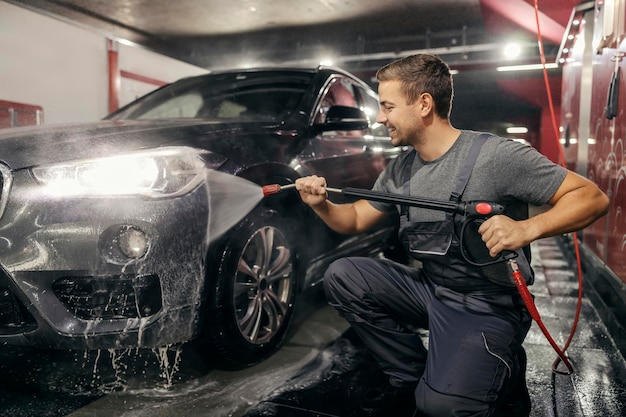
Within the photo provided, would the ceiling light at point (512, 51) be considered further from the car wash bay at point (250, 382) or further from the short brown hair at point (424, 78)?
the short brown hair at point (424, 78)

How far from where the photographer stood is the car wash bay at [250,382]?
1979mm

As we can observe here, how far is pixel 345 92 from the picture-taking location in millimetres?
3686

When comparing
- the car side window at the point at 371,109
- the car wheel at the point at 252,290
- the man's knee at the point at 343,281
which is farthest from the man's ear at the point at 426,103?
the car side window at the point at 371,109

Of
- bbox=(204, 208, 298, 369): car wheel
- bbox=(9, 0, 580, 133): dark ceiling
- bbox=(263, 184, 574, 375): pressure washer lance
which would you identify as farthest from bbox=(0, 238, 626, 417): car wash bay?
bbox=(9, 0, 580, 133): dark ceiling

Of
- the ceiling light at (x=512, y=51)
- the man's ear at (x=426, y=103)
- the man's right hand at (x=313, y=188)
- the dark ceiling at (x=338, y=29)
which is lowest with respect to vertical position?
the man's right hand at (x=313, y=188)

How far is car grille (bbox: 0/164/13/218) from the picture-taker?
5.82ft

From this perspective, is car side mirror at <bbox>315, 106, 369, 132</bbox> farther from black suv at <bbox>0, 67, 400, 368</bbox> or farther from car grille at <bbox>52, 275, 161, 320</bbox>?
car grille at <bbox>52, 275, 161, 320</bbox>

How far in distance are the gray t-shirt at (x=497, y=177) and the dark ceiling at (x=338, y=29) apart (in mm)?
6504

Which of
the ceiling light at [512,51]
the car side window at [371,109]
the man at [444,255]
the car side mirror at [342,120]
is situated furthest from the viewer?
the ceiling light at [512,51]

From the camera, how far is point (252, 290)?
233cm

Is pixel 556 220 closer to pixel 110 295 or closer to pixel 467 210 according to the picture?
pixel 467 210

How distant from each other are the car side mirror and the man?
79cm

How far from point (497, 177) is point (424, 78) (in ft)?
1.65

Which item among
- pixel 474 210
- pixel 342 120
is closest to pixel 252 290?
pixel 474 210
